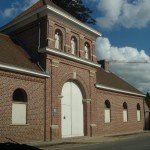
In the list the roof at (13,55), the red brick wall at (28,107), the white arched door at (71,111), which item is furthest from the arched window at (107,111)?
the roof at (13,55)

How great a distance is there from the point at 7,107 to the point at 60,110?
4938mm

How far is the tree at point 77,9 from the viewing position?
3899 centimetres

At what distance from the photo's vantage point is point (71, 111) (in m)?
23.9

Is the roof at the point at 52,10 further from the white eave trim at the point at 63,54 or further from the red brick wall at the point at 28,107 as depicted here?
the red brick wall at the point at 28,107

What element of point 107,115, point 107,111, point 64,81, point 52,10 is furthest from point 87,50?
point 107,115

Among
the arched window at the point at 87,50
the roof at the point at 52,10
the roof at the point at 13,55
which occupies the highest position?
the roof at the point at 52,10

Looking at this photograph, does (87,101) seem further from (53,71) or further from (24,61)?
(24,61)

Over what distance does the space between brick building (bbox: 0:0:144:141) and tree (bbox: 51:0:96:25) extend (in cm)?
1329

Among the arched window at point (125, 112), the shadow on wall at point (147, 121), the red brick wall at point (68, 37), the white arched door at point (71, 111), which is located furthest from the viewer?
the shadow on wall at point (147, 121)

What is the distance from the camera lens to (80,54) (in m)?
24.9

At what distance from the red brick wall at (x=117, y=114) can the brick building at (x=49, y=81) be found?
9cm

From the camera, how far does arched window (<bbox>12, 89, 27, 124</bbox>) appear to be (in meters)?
→ 19.1

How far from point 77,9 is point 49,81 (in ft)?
69.6

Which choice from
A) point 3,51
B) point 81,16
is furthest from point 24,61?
point 81,16
